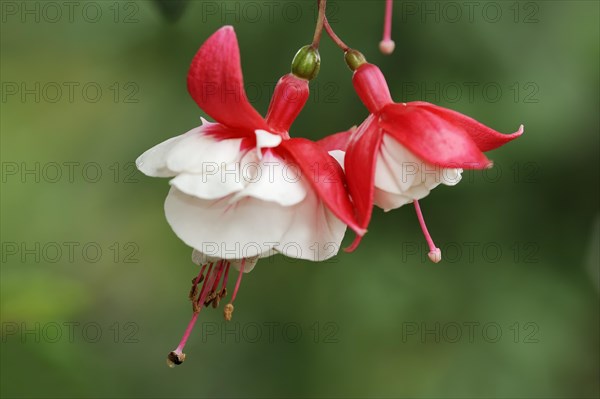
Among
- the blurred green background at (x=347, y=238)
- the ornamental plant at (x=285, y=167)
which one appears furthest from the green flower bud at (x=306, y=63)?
the blurred green background at (x=347, y=238)

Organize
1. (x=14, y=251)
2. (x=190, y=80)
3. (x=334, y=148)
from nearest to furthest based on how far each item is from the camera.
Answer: (x=190, y=80) → (x=334, y=148) → (x=14, y=251)

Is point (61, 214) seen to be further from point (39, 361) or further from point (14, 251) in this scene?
point (39, 361)

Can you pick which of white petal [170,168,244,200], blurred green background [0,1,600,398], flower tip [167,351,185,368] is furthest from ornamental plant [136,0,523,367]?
blurred green background [0,1,600,398]

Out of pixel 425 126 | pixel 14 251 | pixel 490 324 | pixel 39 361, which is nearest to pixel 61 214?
pixel 14 251

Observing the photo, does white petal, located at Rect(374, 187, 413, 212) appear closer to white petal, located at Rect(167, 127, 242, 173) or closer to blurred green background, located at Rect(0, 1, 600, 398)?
white petal, located at Rect(167, 127, 242, 173)

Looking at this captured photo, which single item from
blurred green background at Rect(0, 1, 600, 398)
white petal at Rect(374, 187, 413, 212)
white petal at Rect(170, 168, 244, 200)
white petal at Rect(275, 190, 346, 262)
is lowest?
blurred green background at Rect(0, 1, 600, 398)

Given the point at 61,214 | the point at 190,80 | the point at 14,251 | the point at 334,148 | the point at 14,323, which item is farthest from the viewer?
the point at 61,214

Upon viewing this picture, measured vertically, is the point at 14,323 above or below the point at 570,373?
above
